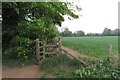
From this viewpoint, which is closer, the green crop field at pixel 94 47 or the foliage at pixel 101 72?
the foliage at pixel 101 72

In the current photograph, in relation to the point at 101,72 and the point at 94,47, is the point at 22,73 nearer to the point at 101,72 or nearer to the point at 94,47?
the point at 101,72

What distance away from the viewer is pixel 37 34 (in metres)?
4.84

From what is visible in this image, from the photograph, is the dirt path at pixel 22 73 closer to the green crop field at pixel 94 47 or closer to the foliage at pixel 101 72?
the foliage at pixel 101 72

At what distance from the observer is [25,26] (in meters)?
4.61

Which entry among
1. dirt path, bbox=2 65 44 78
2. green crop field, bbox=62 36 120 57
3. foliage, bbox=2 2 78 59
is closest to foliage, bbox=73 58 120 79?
dirt path, bbox=2 65 44 78

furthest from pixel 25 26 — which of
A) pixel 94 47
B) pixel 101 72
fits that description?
pixel 94 47

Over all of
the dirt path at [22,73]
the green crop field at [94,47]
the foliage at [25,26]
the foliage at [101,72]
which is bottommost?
the dirt path at [22,73]

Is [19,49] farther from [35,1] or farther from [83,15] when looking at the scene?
[83,15]

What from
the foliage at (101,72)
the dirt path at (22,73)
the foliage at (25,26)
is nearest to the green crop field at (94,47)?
the foliage at (101,72)

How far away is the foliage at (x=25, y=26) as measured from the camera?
15.1ft

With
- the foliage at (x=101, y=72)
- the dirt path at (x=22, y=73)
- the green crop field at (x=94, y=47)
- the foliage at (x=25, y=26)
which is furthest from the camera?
the green crop field at (x=94, y=47)

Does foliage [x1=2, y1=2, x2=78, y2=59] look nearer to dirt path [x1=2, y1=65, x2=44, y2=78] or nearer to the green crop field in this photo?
dirt path [x1=2, y1=65, x2=44, y2=78]

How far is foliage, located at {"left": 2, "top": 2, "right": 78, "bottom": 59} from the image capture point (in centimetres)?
459

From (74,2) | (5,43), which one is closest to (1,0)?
(5,43)
